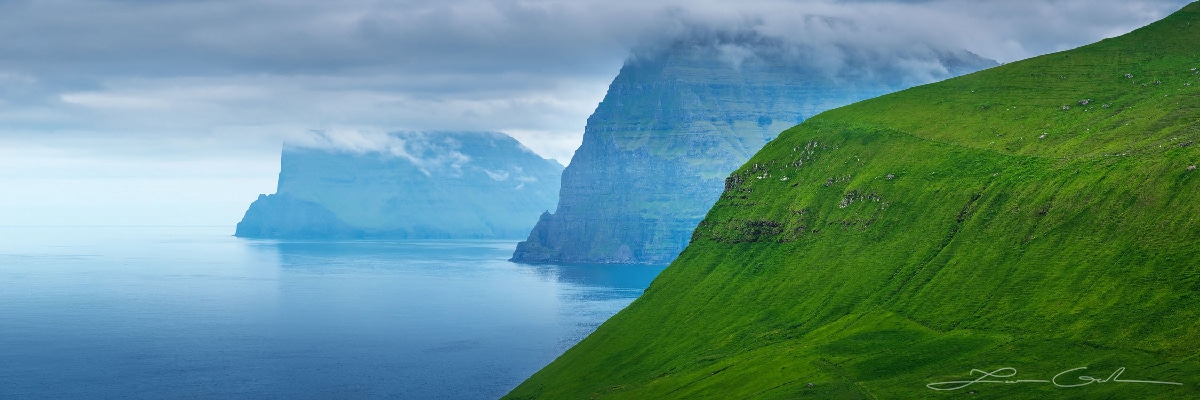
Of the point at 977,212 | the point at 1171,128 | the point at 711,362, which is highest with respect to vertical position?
the point at 1171,128

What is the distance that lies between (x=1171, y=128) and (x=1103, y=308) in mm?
56776

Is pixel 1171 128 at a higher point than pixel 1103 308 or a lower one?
higher

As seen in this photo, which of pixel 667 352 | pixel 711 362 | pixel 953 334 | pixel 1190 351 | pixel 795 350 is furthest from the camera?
pixel 667 352

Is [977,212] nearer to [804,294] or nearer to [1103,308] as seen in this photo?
[804,294]

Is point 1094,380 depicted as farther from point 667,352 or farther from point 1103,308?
point 667,352

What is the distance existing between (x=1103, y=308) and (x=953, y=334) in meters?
19.7

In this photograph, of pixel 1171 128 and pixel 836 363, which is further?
pixel 1171 128

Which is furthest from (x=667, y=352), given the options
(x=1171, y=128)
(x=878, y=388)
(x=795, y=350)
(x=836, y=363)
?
(x=1171, y=128)

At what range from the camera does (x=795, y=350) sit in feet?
548

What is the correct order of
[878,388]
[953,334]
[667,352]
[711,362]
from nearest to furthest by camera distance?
1. [878,388]
2. [953,334]
3. [711,362]
4. [667,352]
